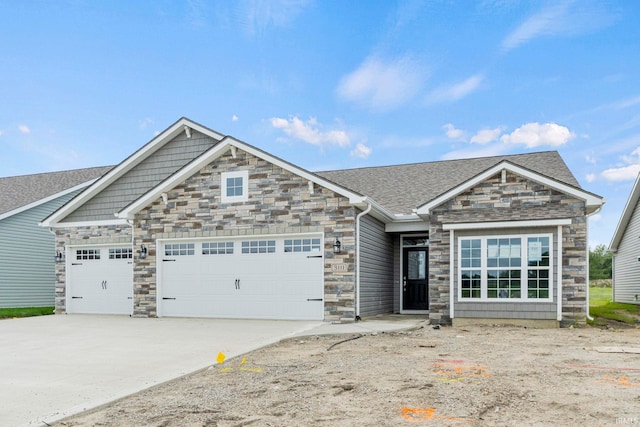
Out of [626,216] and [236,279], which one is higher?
[626,216]

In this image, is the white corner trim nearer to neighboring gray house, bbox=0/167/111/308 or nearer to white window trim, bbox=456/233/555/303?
white window trim, bbox=456/233/555/303

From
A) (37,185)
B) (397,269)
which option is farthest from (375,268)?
(37,185)

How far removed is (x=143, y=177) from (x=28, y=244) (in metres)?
5.91

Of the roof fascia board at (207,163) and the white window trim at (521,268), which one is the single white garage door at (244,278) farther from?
the white window trim at (521,268)

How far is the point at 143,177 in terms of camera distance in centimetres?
1689

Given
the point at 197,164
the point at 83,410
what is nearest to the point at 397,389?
the point at 83,410

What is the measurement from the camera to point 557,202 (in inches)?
461

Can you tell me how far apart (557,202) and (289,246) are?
6421mm

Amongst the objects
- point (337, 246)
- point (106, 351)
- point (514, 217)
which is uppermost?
point (514, 217)

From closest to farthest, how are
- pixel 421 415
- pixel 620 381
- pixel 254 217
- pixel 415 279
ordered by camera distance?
pixel 421 415, pixel 620 381, pixel 254 217, pixel 415 279

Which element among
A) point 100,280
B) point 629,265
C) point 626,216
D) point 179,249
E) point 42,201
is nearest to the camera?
point 179,249

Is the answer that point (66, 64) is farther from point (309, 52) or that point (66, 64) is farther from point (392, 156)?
point (392, 156)

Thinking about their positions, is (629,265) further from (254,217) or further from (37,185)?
(37,185)

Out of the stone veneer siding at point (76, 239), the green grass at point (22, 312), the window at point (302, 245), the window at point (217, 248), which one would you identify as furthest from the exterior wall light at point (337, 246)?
the green grass at point (22, 312)
